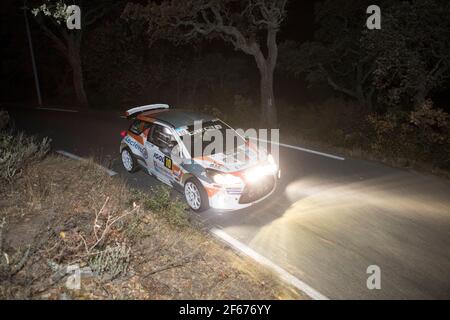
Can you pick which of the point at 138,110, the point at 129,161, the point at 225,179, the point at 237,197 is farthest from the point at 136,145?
the point at 237,197

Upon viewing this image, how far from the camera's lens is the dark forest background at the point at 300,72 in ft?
36.1

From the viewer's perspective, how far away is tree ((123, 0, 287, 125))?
13320 millimetres

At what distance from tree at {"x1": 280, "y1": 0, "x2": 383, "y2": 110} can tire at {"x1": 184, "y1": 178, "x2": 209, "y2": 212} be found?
14.1 metres

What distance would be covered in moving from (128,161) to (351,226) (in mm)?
5933

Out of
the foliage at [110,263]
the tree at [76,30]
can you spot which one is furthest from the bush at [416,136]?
the tree at [76,30]

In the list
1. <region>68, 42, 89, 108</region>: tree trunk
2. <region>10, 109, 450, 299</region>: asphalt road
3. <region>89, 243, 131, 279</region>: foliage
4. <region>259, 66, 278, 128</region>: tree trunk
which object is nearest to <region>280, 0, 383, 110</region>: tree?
<region>259, 66, 278, 128</region>: tree trunk

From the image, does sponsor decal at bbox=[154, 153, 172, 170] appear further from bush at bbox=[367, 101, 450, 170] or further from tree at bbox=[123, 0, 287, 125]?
tree at bbox=[123, 0, 287, 125]

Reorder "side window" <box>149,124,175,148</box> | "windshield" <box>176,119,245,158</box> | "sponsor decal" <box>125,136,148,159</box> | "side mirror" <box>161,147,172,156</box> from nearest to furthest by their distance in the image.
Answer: "windshield" <box>176,119,245,158</box>, "side mirror" <box>161,147,172,156</box>, "side window" <box>149,124,175,148</box>, "sponsor decal" <box>125,136,148,159</box>

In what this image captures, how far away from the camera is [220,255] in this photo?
18.2 ft

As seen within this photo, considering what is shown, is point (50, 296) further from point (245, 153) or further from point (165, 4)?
point (165, 4)

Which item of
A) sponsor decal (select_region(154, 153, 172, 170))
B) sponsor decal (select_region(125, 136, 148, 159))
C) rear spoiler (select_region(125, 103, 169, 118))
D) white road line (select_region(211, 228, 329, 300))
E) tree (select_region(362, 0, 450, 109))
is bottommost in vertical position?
white road line (select_region(211, 228, 329, 300))

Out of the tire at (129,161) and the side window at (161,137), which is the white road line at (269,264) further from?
the tire at (129,161)

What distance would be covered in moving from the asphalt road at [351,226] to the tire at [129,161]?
201 mm

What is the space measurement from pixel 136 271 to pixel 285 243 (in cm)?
265
